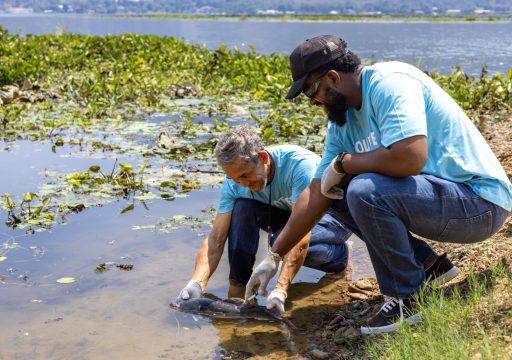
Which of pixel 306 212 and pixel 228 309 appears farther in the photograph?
pixel 228 309

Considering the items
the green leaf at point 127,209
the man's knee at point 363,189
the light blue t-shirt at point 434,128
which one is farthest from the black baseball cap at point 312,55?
the green leaf at point 127,209

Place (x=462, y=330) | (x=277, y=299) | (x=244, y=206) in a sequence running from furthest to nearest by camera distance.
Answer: (x=244, y=206) → (x=277, y=299) → (x=462, y=330)

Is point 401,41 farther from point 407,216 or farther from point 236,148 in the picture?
point 407,216

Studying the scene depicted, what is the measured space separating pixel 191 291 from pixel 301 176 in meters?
0.85

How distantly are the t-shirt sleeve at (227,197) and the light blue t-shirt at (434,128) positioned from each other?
1121mm

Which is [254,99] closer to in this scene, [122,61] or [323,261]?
[122,61]

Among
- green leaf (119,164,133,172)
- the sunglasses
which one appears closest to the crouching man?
the sunglasses

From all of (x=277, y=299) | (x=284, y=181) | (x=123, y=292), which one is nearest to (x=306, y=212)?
(x=277, y=299)

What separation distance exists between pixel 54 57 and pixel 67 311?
9838 millimetres

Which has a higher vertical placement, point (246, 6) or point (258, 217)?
point (258, 217)

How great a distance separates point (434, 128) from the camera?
3.16m

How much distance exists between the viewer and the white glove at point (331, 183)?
3.25 meters

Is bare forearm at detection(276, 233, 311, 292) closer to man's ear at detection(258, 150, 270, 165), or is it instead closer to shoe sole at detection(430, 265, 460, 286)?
man's ear at detection(258, 150, 270, 165)

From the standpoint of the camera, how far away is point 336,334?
354 cm
